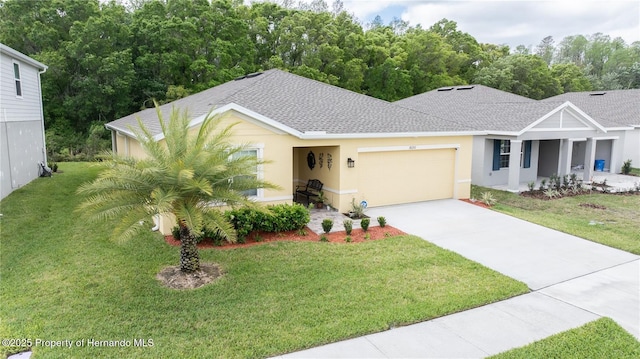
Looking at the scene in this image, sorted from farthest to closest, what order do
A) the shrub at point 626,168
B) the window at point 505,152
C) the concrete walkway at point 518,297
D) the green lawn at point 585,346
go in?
the shrub at point 626,168 < the window at point 505,152 < the concrete walkway at point 518,297 < the green lawn at point 585,346

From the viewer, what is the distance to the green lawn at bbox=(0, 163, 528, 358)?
6.00 m

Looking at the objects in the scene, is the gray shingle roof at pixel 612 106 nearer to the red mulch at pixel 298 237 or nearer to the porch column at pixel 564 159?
the porch column at pixel 564 159

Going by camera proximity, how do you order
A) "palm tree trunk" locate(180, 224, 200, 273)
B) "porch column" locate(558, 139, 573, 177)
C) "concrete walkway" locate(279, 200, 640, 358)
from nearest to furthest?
"concrete walkway" locate(279, 200, 640, 358)
"palm tree trunk" locate(180, 224, 200, 273)
"porch column" locate(558, 139, 573, 177)

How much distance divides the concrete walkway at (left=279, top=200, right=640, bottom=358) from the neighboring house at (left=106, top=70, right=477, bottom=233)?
2074 mm

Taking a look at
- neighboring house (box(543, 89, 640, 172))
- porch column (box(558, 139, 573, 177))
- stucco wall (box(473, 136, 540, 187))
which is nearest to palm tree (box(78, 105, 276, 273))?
stucco wall (box(473, 136, 540, 187))

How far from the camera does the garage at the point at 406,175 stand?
1408 centimetres

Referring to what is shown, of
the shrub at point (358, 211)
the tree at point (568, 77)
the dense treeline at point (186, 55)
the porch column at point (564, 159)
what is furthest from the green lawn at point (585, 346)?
the tree at point (568, 77)

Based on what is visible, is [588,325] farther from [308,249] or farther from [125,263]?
[125,263]

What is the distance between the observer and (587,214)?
46.3 feet

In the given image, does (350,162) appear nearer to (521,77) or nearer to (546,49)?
(521,77)

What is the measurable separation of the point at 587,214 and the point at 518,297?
871 cm

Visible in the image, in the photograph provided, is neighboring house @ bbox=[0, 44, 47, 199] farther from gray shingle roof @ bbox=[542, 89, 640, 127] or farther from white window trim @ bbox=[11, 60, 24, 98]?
gray shingle roof @ bbox=[542, 89, 640, 127]

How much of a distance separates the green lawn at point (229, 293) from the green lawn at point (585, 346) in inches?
52.3

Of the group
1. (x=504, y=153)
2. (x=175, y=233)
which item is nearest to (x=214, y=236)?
(x=175, y=233)
